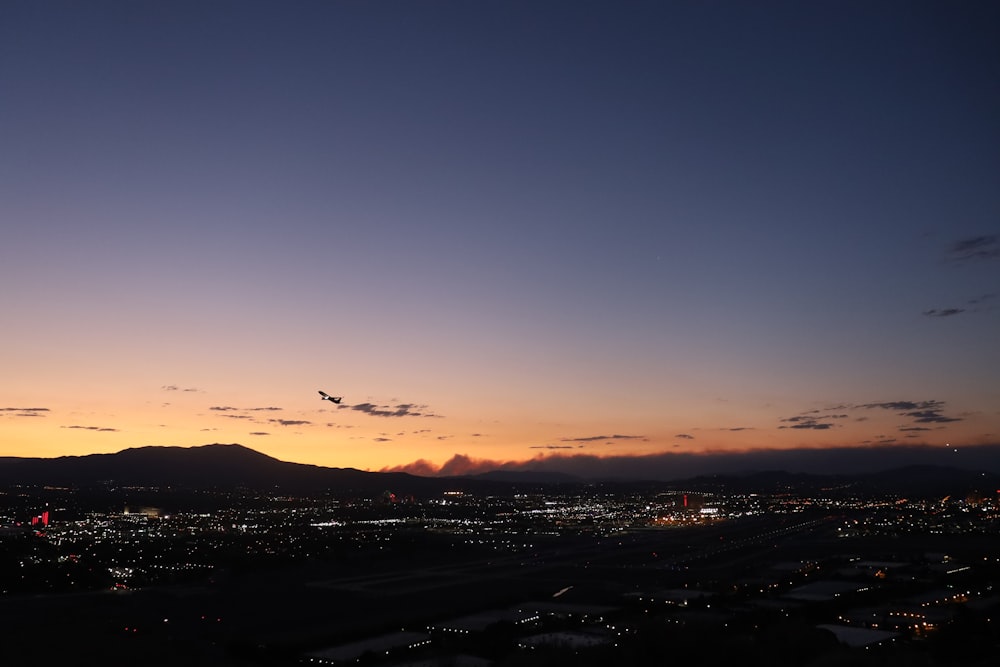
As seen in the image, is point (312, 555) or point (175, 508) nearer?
point (312, 555)

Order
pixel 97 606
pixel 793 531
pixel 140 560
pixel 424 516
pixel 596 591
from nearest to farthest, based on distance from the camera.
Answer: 1. pixel 97 606
2. pixel 596 591
3. pixel 140 560
4. pixel 793 531
5. pixel 424 516

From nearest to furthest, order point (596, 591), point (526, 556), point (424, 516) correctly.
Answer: point (596, 591) < point (526, 556) < point (424, 516)

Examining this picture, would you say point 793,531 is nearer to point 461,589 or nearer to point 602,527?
point 602,527

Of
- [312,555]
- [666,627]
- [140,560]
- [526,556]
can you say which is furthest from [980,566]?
[140,560]

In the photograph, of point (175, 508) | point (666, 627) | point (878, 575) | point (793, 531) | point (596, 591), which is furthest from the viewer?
point (175, 508)


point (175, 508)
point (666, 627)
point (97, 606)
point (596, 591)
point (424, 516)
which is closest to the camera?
point (666, 627)

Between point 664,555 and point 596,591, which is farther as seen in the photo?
point 664,555

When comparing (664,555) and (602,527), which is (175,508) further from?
(664,555)

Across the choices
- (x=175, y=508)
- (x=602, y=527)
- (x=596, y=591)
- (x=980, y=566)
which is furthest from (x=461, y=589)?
(x=175, y=508)
